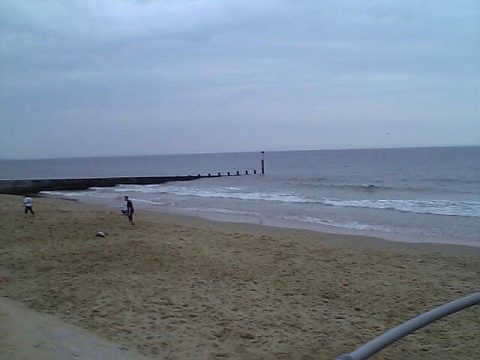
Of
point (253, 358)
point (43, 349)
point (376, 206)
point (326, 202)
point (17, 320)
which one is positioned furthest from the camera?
point (326, 202)

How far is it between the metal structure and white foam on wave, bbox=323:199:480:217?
19673 millimetres

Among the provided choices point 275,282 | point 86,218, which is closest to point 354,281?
point 275,282

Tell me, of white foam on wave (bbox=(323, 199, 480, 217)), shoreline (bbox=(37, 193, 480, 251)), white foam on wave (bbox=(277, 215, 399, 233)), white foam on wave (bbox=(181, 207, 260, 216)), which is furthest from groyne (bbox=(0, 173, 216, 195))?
white foam on wave (bbox=(277, 215, 399, 233))

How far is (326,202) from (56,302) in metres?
20.8

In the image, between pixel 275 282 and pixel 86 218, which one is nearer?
pixel 275 282

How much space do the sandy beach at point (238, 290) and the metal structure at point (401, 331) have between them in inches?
129

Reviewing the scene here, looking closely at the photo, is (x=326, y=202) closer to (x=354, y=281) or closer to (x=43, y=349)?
(x=354, y=281)

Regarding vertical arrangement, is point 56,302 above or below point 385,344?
below

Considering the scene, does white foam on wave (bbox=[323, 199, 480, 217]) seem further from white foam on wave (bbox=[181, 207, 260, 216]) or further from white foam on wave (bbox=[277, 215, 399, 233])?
white foam on wave (bbox=[181, 207, 260, 216])

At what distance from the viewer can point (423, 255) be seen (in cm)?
1148

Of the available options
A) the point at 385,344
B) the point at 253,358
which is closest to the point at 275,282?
the point at 253,358

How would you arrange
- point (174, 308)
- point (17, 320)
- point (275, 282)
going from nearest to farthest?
point (17, 320) < point (174, 308) < point (275, 282)

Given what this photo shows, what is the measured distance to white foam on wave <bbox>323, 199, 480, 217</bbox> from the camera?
67.9 ft

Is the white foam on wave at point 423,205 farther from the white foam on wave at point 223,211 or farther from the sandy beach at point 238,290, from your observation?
the sandy beach at point 238,290
